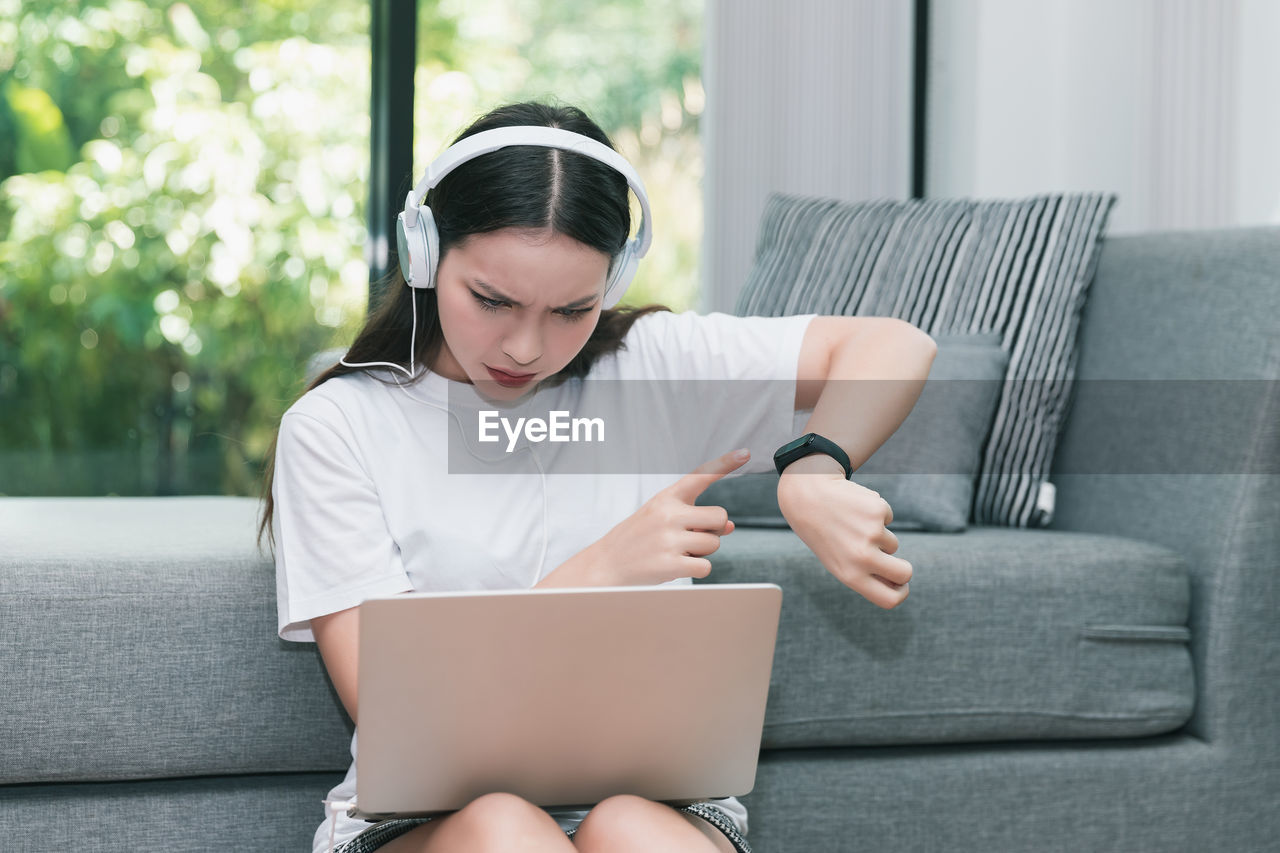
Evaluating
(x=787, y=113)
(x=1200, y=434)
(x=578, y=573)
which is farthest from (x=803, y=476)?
(x=787, y=113)

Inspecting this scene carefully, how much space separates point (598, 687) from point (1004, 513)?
970 mm

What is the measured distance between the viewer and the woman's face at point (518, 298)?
0.93 meters

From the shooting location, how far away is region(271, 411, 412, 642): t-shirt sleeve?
946mm

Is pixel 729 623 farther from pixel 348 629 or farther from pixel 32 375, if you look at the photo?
pixel 32 375

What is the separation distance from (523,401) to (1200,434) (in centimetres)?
89

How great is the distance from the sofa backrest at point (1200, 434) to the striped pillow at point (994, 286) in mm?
47

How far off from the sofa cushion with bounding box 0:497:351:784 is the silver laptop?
0.32 m

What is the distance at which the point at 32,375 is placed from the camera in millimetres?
2590

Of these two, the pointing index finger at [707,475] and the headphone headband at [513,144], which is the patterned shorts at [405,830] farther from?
the headphone headband at [513,144]

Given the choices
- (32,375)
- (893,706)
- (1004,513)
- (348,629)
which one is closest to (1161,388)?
(1004,513)

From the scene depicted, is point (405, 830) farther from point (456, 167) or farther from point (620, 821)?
point (456, 167)

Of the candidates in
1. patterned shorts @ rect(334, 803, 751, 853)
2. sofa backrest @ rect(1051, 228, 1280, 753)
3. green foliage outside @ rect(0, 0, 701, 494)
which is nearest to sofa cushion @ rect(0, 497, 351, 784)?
patterned shorts @ rect(334, 803, 751, 853)

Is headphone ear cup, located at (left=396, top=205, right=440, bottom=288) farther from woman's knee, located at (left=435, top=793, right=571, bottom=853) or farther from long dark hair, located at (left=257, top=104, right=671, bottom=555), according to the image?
woman's knee, located at (left=435, top=793, right=571, bottom=853)

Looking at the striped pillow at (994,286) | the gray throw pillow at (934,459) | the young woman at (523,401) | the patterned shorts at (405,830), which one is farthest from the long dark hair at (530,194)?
the striped pillow at (994,286)
